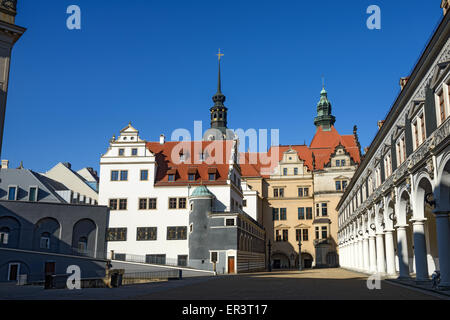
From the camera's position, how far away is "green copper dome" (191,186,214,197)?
48.2m

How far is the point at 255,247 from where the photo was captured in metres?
59.7

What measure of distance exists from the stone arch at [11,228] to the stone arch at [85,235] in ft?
17.5

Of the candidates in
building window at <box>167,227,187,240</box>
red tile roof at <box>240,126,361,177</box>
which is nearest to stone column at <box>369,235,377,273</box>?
building window at <box>167,227,187,240</box>

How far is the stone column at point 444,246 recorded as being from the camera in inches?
720

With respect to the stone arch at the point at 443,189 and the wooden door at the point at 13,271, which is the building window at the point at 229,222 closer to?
the wooden door at the point at 13,271

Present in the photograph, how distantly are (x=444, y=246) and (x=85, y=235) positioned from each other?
36.9 metres

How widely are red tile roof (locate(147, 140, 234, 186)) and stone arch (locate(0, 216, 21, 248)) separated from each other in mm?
16185

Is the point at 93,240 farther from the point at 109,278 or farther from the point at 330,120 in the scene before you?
the point at 330,120

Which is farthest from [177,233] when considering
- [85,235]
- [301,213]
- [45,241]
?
[301,213]

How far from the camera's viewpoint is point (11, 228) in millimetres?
42094

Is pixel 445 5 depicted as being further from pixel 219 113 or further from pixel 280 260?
pixel 219 113

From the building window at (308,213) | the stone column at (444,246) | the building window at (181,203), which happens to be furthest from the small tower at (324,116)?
the stone column at (444,246)

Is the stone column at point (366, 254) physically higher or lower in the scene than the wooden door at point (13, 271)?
higher

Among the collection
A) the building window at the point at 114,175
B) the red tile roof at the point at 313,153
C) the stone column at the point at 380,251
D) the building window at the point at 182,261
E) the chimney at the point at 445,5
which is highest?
the red tile roof at the point at 313,153
